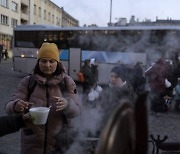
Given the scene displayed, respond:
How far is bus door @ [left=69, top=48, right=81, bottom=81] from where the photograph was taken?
16.9m

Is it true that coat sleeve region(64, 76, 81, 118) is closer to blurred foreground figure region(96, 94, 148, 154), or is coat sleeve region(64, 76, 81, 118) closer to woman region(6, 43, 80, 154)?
woman region(6, 43, 80, 154)

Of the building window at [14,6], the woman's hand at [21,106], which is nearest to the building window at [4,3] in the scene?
the building window at [14,6]

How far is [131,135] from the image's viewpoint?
1.07 metres

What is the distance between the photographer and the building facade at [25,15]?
42156 mm

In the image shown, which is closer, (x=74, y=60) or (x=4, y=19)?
→ (x=74, y=60)

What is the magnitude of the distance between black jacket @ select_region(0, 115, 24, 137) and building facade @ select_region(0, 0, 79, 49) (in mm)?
31183

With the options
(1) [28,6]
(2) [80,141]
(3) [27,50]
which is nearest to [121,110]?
(2) [80,141]

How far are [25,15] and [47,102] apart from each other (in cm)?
4973

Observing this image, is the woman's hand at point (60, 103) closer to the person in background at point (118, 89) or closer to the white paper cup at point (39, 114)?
the white paper cup at point (39, 114)

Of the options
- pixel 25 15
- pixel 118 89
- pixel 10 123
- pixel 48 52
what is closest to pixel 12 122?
pixel 10 123

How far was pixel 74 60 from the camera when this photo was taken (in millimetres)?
17078

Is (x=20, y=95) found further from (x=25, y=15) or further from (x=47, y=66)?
(x=25, y=15)

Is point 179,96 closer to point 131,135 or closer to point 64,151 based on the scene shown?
point 64,151

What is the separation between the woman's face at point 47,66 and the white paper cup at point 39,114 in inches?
16.1
